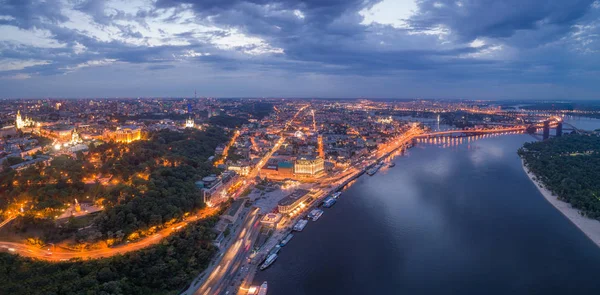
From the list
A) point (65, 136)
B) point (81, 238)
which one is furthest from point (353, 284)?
point (65, 136)

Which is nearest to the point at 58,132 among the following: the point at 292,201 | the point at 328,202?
the point at 292,201

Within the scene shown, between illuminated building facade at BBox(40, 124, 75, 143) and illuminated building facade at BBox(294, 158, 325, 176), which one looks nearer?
illuminated building facade at BBox(294, 158, 325, 176)

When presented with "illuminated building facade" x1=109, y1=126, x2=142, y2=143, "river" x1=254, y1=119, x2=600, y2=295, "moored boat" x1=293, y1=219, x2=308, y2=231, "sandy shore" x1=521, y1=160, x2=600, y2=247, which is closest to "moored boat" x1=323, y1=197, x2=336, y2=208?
"river" x1=254, y1=119, x2=600, y2=295

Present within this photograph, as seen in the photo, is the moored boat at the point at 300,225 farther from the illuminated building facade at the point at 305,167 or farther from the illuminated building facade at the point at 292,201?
the illuminated building facade at the point at 305,167

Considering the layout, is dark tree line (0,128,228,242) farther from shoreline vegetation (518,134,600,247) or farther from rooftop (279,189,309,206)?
shoreline vegetation (518,134,600,247)

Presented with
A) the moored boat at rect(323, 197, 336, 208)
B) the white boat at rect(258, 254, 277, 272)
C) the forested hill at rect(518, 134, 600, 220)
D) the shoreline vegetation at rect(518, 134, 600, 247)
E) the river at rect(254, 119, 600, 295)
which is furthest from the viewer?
the moored boat at rect(323, 197, 336, 208)

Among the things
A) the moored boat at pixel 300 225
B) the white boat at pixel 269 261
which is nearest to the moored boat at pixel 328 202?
the moored boat at pixel 300 225

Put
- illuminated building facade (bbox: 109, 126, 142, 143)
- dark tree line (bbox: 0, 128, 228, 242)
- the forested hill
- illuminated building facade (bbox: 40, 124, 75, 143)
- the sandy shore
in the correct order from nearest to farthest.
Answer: dark tree line (bbox: 0, 128, 228, 242)
the sandy shore
the forested hill
illuminated building facade (bbox: 40, 124, 75, 143)
illuminated building facade (bbox: 109, 126, 142, 143)

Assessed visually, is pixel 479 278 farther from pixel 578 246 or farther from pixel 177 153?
pixel 177 153

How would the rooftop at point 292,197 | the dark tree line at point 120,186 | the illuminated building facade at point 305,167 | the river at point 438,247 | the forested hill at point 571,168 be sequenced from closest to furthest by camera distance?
the river at point 438,247 → the dark tree line at point 120,186 → the rooftop at point 292,197 → the forested hill at point 571,168 → the illuminated building facade at point 305,167

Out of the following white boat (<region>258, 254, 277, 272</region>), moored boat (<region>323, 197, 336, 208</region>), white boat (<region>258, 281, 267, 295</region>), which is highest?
moored boat (<region>323, 197, 336, 208</region>)
